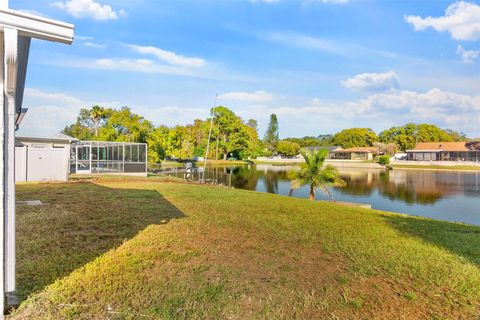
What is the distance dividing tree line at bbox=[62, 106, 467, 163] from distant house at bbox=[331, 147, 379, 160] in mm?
2109

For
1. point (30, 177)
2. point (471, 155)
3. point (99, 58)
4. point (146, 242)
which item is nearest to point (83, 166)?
point (30, 177)

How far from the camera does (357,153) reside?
7444 cm

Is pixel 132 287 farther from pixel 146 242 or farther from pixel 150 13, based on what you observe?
pixel 150 13

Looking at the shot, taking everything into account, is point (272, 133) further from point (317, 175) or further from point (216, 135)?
point (317, 175)

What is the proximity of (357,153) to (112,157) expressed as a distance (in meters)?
63.3

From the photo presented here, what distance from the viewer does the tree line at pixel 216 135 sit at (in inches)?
1401

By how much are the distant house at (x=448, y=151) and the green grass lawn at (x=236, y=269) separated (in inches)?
2502

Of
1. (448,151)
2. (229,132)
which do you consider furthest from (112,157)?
(448,151)

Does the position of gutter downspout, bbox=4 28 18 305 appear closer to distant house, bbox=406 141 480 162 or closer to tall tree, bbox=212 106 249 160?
tall tree, bbox=212 106 249 160

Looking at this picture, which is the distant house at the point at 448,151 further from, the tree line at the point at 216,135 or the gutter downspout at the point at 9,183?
the gutter downspout at the point at 9,183

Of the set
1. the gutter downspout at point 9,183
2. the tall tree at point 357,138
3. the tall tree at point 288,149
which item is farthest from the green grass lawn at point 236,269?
the tall tree at point 357,138

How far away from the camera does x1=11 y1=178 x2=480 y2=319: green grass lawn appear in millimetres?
2914

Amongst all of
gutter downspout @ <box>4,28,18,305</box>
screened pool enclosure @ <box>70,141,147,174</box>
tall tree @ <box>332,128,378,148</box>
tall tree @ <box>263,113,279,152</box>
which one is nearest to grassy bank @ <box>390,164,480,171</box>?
tall tree @ <box>332,128,378,148</box>

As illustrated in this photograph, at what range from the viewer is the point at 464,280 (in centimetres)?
372
